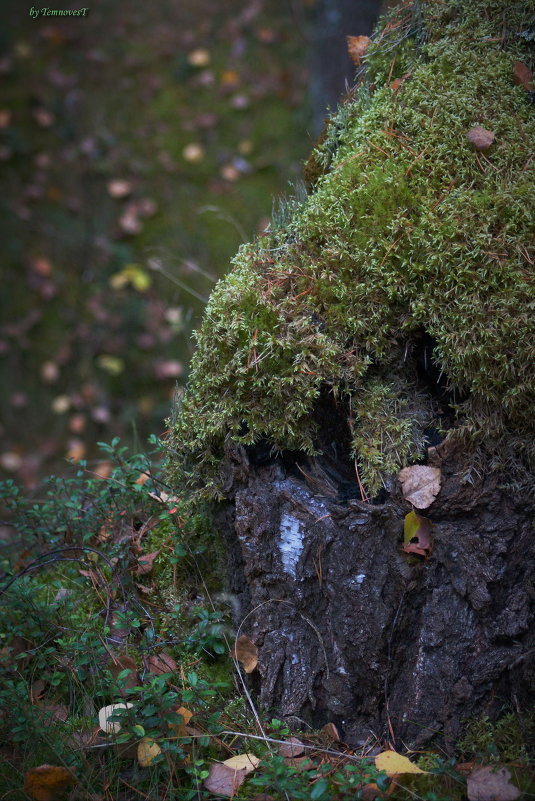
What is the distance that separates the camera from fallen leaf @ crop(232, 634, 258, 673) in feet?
7.23

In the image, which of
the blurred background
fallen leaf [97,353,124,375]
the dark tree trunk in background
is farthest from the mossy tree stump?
the dark tree trunk in background

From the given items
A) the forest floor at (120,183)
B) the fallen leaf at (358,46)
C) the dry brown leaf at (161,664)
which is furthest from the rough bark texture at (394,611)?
the forest floor at (120,183)

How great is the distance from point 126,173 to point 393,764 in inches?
251

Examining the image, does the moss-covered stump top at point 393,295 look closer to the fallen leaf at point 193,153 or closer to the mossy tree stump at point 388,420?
the mossy tree stump at point 388,420

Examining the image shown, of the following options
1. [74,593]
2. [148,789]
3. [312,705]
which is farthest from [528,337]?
[74,593]

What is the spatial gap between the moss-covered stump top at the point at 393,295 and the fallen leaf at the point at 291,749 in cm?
85

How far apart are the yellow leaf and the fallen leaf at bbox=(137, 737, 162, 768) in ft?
0.71

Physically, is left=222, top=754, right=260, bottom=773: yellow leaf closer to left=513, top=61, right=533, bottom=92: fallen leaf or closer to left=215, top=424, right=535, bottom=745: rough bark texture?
left=215, top=424, right=535, bottom=745: rough bark texture

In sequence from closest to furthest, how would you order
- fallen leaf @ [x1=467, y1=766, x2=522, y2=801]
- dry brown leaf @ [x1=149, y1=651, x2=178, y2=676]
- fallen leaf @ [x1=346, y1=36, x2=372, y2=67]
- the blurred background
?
1. fallen leaf @ [x1=467, y1=766, x2=522, y2=801]
2. dry brown leaf @ [x1=149, y1=651, x2=178, y2=676]
3. fallen leaf @ [x1=346, y1=36, x2=372, y2=67]
4. the blurred background

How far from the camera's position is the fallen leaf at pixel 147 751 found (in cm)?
198

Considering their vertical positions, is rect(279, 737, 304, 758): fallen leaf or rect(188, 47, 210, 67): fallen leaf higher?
rect(188, 47, 210, 67): fallen leaf

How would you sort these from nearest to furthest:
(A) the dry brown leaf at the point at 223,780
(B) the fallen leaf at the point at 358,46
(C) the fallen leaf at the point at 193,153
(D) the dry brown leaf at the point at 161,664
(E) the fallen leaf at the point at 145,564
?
1. (A) the dry brown leaf at the point at 223,780
2. (D) the dry brown leaf at the point at 161,664
3. (E) the fallen leaf at the point at 145,564
4. (B) the fallen leaf at the point at 358,46
5. (C) the fallen leaf at the point at 193,153

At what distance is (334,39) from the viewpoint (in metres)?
6.27

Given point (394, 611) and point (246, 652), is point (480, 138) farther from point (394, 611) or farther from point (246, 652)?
point (246, 652)
